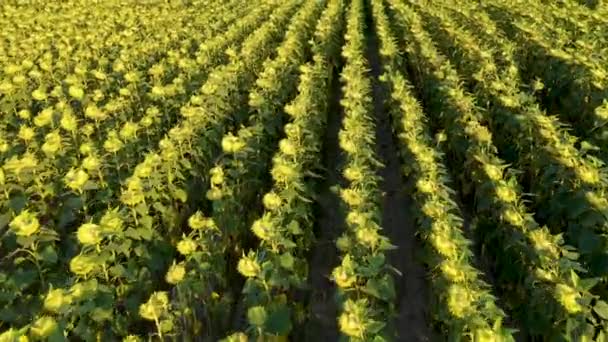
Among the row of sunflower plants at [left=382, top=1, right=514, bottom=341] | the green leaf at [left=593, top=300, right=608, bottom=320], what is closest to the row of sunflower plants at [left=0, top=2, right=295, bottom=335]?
the row of sunflower plants at [left=382, top=1, right=514, bottom=341]

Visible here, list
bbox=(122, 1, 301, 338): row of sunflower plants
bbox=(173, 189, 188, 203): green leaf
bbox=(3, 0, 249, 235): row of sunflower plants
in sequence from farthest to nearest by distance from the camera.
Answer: bbox=(173, 189, 188, 203): green leaf → bbox=(3, 0, 249, 235): row of sunflower plants → bbox=(122, 1, 301, 338): row of sunflower plants

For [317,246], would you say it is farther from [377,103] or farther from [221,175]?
→ [377,103]

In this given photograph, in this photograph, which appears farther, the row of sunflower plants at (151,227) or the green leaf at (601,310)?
the row of sunflower plants at (151,227)

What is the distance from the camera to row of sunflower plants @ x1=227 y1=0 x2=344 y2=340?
404cm

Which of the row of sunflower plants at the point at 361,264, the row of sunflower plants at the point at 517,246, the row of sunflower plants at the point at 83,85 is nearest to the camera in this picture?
the row of sunflower plants at the point at 361,264

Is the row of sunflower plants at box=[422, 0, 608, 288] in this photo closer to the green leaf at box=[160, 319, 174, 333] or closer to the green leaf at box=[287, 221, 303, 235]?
the green leaf at box=[287, 221, 303, 235]

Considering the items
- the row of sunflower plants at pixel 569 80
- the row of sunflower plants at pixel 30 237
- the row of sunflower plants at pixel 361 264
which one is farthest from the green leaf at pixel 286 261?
the row of sunflower plants at pixel 569 80

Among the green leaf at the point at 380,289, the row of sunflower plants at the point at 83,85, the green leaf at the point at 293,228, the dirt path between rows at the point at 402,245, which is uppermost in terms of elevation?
the green leaf at the point at 380,289

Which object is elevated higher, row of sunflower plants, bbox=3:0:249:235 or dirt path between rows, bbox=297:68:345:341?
row of sunflower plants, bbox=3:0:249:235

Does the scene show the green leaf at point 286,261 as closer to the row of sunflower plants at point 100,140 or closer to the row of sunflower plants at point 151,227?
the row of sunflower plants at point 151,227

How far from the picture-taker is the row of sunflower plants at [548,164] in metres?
4.80

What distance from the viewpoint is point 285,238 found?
4.88 metres

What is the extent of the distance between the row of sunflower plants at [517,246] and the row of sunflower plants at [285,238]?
62.9 inches

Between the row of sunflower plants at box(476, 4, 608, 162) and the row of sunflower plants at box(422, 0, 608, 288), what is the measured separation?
51cm
